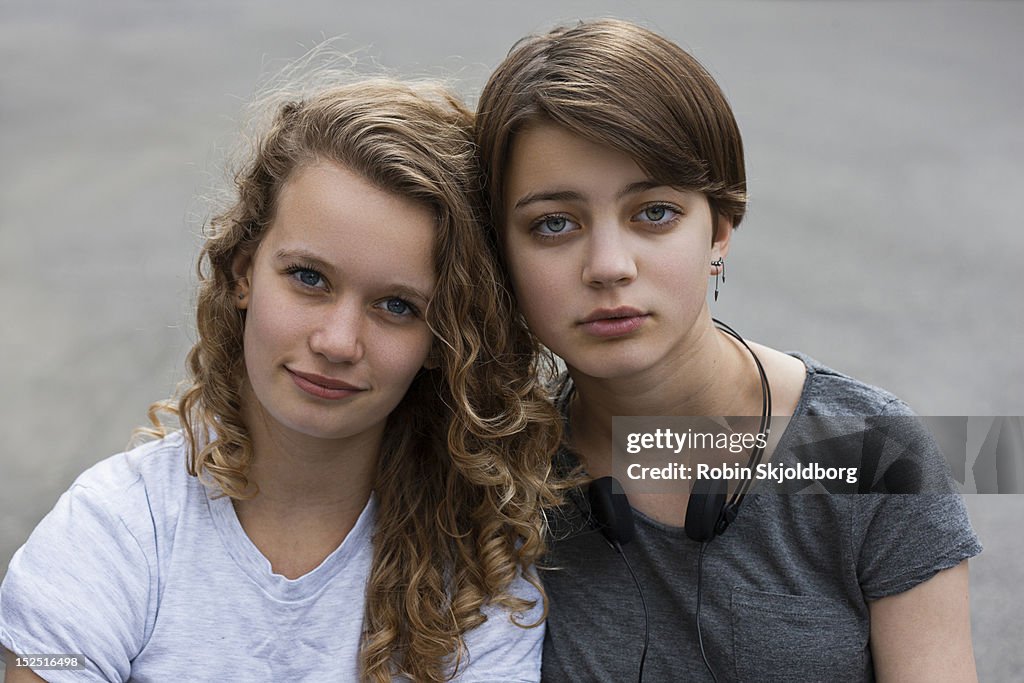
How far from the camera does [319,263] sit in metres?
1.70

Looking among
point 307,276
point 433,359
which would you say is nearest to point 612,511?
point 433,359

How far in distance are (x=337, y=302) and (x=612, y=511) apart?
56 centimetres

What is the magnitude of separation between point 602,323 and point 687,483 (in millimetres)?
380

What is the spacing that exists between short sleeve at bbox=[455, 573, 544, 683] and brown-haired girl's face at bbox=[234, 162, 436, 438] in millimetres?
384

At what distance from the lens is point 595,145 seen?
172cm

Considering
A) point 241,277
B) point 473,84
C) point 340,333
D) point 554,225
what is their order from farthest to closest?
point 473,84, point 241,277, point 554,225, point 340,333

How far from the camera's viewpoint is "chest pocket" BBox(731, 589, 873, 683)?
6.03 feet

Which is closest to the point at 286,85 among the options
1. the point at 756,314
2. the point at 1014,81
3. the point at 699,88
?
the point at 699,88

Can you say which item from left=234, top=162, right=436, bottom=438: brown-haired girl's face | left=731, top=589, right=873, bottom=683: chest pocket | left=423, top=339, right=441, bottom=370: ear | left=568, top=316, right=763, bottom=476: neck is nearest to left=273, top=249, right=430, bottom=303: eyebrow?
left=234, top=162, right=436, bottom=438: brown-haired girl's face

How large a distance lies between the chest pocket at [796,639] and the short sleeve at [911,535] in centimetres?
7

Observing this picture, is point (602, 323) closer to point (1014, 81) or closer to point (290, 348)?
point (290, 348)

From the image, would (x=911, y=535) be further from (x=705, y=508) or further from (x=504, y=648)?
(x=504, y=648)

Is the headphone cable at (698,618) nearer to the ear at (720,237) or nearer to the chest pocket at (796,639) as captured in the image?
the chest pocket at (796,639)

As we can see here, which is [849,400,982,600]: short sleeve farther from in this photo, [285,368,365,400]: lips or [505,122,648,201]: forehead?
[285,368,365,400]: lips
